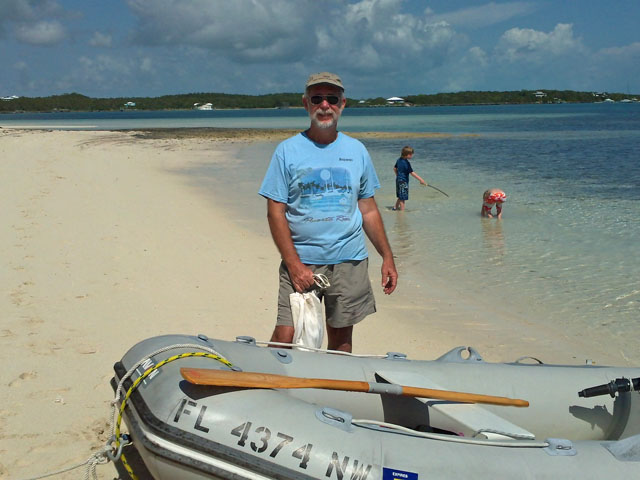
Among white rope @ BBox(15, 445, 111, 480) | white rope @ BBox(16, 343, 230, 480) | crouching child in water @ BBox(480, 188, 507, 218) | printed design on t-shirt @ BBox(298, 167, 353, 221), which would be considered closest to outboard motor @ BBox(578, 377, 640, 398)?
printed design on t-shirt @ BBox(298, 167, 353, 221)

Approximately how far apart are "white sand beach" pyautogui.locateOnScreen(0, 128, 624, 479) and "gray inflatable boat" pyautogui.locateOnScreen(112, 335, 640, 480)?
634 millimetres

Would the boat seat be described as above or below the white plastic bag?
below

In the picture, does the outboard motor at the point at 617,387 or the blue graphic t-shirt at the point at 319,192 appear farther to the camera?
the blue graphic t-shirt at the point at 319,192

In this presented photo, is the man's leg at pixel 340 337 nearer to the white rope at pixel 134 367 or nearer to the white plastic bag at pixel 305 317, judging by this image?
the white plastic bag at pixel 305 317

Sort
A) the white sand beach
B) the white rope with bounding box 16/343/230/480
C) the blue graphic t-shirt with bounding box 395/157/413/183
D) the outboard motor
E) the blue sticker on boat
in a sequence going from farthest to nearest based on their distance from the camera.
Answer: the blue graphic t-shirt with bounding box 395/157/413/183 → the white sand beach → the outboard motor → the white rope with bounding box 16/343/230/480 → the blue sticker on boat

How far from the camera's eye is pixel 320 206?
2.87 metres

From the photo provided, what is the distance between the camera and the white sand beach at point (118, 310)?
3.14 metres

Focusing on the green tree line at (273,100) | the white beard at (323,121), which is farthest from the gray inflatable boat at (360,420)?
the green tree line at (273,100)

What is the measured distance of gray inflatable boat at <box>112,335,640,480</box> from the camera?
2.06 m

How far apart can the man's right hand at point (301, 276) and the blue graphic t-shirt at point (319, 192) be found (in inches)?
4.2

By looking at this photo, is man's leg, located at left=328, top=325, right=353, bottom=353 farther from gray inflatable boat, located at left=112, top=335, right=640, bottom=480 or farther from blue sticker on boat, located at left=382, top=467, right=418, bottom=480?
blue sticker on boat, located at left=382, top=467, right=418, bottom=480

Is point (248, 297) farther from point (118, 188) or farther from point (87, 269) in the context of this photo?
point (118, 188)

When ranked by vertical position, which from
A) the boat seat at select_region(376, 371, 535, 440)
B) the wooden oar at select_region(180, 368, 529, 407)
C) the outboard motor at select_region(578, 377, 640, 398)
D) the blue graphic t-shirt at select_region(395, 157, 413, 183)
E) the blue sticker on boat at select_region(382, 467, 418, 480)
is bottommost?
the boat seat at select_region(376, 371, 535, 440)

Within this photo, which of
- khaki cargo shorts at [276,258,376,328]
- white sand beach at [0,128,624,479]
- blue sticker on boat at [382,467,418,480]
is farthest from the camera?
white sand beach at [0,128,624,479]
